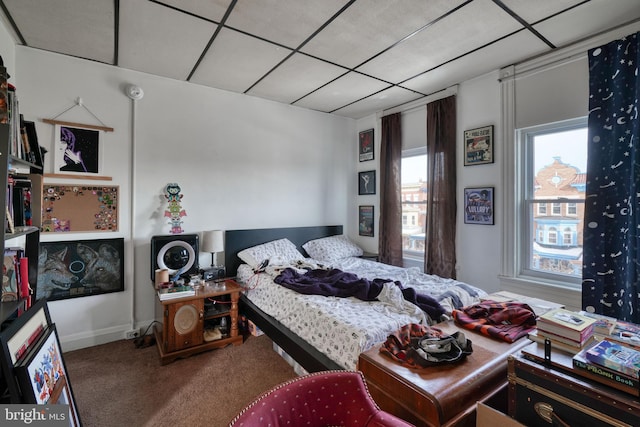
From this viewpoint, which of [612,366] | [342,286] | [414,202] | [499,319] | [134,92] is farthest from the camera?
[414,202]

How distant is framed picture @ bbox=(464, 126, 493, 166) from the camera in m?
2.93

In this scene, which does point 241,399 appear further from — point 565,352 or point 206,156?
point 206,156

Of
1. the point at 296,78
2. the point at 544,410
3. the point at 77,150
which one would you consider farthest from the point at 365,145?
the point at 544,410

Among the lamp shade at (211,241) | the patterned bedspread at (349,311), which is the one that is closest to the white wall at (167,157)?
the lamp shade at (211,241)

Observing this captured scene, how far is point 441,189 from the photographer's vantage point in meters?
3.31

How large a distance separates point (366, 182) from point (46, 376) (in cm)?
374

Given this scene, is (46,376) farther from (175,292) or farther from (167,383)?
(175,292)

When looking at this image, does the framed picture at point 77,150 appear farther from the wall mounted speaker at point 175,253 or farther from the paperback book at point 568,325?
the paperback book at point 568,325

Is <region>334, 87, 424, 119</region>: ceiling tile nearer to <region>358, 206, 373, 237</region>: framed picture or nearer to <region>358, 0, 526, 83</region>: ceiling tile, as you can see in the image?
<region>358, 0, 526, 83</region>: ceiling tile

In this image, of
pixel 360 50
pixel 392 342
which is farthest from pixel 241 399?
pixel 360 50

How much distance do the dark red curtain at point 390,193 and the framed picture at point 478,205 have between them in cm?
86

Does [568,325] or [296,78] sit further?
[296,78]

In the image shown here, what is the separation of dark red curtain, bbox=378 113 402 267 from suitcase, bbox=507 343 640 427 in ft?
8.73

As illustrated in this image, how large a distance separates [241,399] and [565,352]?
1.89 metres
